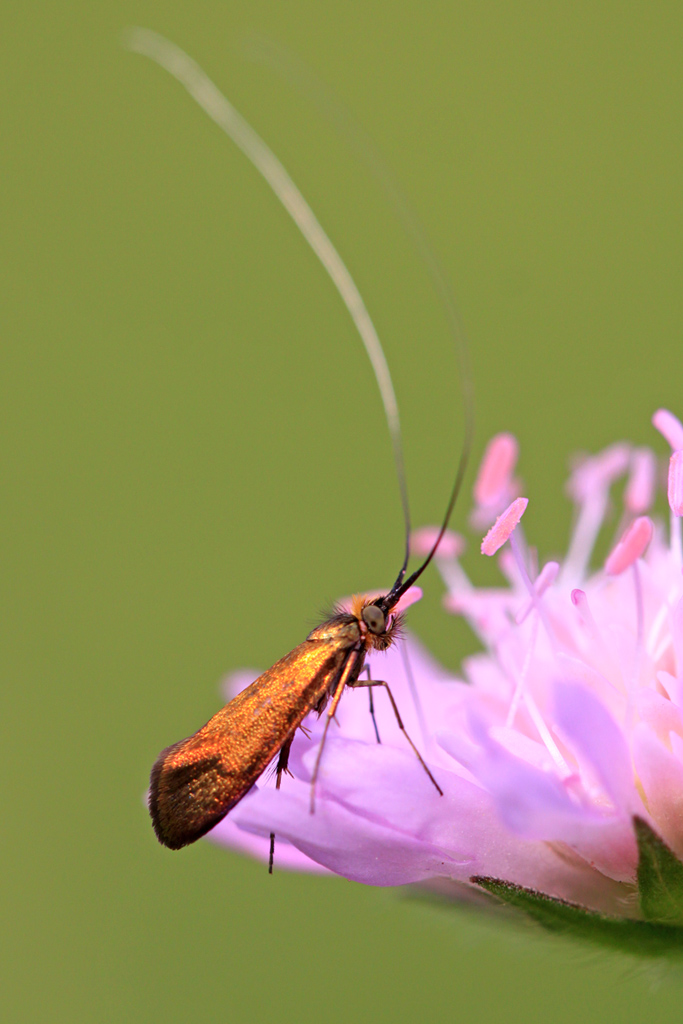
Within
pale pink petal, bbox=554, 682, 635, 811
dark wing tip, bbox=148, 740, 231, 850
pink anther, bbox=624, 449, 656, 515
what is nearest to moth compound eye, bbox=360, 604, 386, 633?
dark wing tip, bbox=148, 740, 231, 850

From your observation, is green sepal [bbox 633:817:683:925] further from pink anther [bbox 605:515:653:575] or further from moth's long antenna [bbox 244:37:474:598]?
moth's long antenna [bbox 244:37:474:598]

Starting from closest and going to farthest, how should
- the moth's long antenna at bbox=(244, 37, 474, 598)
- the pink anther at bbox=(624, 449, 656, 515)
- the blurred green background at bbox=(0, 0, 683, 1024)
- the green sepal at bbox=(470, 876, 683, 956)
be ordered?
the green sepal at bbox=(470, 876, 683, 956), the moth's long antenna at bbox=(244, 37, 474, 598), the pink anther at bbox=(624, 449, 656, 515), the blurred green background at bbox=(0, 0, 683, 1024)

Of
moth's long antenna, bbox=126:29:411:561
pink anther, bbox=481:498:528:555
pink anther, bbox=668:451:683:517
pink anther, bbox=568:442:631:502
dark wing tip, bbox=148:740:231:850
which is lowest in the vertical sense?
dark wing tip, bbox=148:740:231:850

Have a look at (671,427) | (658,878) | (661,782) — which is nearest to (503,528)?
(671,427)

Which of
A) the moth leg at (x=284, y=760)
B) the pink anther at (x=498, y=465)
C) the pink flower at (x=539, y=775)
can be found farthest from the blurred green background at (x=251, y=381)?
the moth leg at (x=284, y=760)

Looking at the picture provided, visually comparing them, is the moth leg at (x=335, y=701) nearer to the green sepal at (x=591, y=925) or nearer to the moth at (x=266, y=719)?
the moth at (x=266, y=719)

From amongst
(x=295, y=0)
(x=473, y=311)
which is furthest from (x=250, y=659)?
(x=295, y=0)
